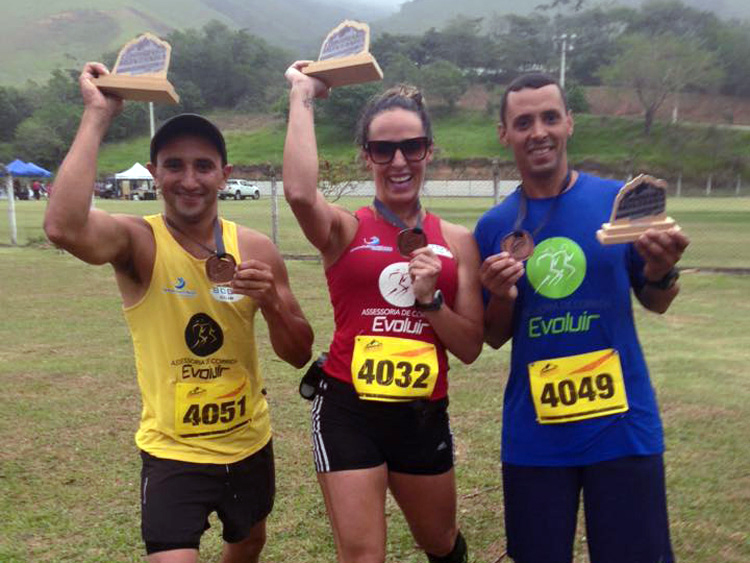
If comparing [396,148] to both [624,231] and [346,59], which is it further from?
[624,231]

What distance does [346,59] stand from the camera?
107 inches

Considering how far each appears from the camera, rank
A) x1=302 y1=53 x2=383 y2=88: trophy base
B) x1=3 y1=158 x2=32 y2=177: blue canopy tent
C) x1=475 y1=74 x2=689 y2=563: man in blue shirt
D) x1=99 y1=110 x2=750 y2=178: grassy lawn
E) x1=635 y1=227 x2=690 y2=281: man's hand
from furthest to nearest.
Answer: x1=99 y1=110 x2=750 y2=178: grassy lawn → x1=3 y1=158 x2=32 y2=177: blue canopy tent → x1=302 y1=53 x2=383 y2=88: trophy base → x1=475 y1=74 x2=689 y2=563: man in blue shirt → x1=635 y1=227 x2=690 y2=281: man's hand

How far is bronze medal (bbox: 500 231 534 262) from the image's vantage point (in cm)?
254

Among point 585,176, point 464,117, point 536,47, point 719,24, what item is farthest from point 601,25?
point 585,176

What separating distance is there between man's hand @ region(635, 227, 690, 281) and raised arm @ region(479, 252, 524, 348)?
41 centimetres

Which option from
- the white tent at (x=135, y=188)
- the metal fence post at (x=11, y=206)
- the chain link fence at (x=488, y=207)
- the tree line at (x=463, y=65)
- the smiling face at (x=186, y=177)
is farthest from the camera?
the tree line at (x=463, y=65)

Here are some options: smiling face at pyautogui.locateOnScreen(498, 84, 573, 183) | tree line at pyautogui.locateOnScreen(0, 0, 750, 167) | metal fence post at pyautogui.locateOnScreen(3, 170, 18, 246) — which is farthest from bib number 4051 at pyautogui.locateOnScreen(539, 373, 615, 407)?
tree line at pyautogui.locateOnScreen(0, 0, 750, 167)

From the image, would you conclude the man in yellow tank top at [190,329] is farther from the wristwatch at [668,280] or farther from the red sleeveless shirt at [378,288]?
the wristwatch at [668,280]

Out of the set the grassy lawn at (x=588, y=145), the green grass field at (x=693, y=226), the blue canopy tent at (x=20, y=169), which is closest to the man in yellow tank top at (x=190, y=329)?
the green grass field at (x=693, y=226)

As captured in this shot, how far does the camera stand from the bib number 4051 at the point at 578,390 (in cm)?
251

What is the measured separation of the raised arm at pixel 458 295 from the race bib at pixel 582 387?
321 millimetres

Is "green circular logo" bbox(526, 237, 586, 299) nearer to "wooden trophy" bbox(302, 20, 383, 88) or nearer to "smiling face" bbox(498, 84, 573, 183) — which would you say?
"smiling face" bbox(498, 84, 573, 183)

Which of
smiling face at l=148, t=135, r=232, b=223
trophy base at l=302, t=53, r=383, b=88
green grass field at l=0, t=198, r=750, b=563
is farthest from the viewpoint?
green grass field at l=0, t=198, r=750, b=563

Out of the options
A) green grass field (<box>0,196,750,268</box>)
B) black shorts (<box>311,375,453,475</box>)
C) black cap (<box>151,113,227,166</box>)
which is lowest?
green grass field (<box>0,196,750,268</box>)
